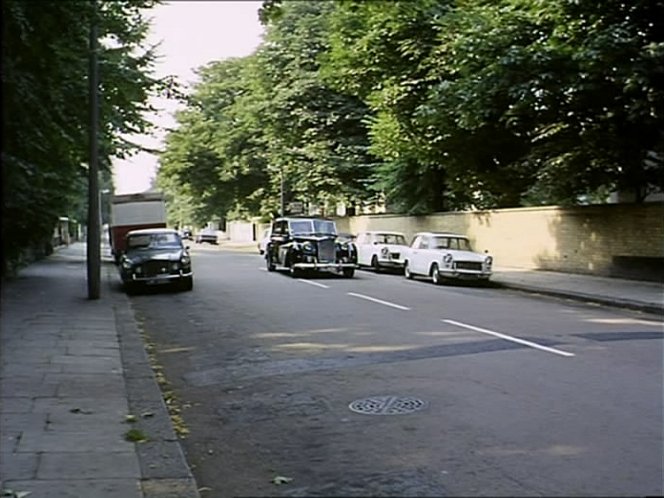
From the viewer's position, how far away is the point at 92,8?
523 inches

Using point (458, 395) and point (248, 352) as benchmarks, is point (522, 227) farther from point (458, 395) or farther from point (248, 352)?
point (458, 395)

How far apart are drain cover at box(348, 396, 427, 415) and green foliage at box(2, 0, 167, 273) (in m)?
4.46

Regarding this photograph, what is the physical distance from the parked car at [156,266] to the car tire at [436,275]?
7.27 m

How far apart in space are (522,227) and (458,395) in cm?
2230

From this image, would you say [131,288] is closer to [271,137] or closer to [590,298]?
[590,298]

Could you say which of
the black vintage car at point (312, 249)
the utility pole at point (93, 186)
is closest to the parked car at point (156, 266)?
the utility pole at point (93, 186)

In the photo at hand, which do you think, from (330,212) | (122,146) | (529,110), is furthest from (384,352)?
(330,212)

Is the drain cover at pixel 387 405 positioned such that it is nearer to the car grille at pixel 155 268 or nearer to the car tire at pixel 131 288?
the car grille at pixel 155 268

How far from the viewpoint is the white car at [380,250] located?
96.1 feet

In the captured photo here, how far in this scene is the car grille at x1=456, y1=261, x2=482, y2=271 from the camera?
77.6 ft

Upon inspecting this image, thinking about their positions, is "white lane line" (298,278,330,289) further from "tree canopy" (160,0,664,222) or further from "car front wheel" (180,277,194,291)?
"tree canopy" (160,0,664,222)

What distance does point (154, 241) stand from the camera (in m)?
22.9

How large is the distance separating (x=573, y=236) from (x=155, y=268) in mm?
13188

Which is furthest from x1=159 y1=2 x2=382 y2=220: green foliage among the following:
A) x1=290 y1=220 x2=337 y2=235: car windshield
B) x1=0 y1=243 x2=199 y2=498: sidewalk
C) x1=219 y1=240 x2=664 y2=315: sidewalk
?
x1=219 y1=240 x2=664 y2=315: sidewalk
